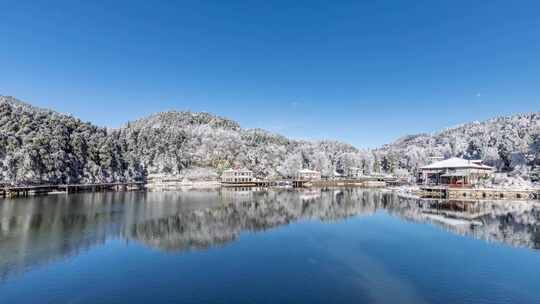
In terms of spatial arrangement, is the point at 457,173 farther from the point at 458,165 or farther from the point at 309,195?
the point at 309,195

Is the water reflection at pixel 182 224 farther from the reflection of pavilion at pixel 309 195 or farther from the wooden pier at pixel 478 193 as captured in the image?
the reflection of pavilion at pixel 309 195

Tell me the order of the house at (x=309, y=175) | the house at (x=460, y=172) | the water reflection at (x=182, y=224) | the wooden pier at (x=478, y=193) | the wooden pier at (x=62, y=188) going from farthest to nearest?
the house at (x=309, y=175) → the house at (x=460, y=172) → the wooden pier at (x=62, y=188) → the wooden pier at (x=478, y=193) → the water reflection at (x=182, y=224)

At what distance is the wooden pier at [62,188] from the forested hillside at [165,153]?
10.9ft

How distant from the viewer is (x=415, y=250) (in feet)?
82.4

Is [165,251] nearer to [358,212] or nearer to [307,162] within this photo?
[358,212]

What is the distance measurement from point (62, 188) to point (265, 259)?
233 feet

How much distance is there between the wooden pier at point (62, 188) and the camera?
6349 cm

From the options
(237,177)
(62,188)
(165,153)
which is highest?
(165,153)

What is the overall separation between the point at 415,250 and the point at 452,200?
40.0 meters

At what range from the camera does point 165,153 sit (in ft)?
389

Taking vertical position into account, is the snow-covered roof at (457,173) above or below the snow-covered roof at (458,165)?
below

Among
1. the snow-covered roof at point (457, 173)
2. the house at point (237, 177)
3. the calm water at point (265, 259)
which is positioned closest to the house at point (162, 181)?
the house at point (237, 177)

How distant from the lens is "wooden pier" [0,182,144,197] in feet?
208

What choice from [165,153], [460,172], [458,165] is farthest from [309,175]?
[460,172]
